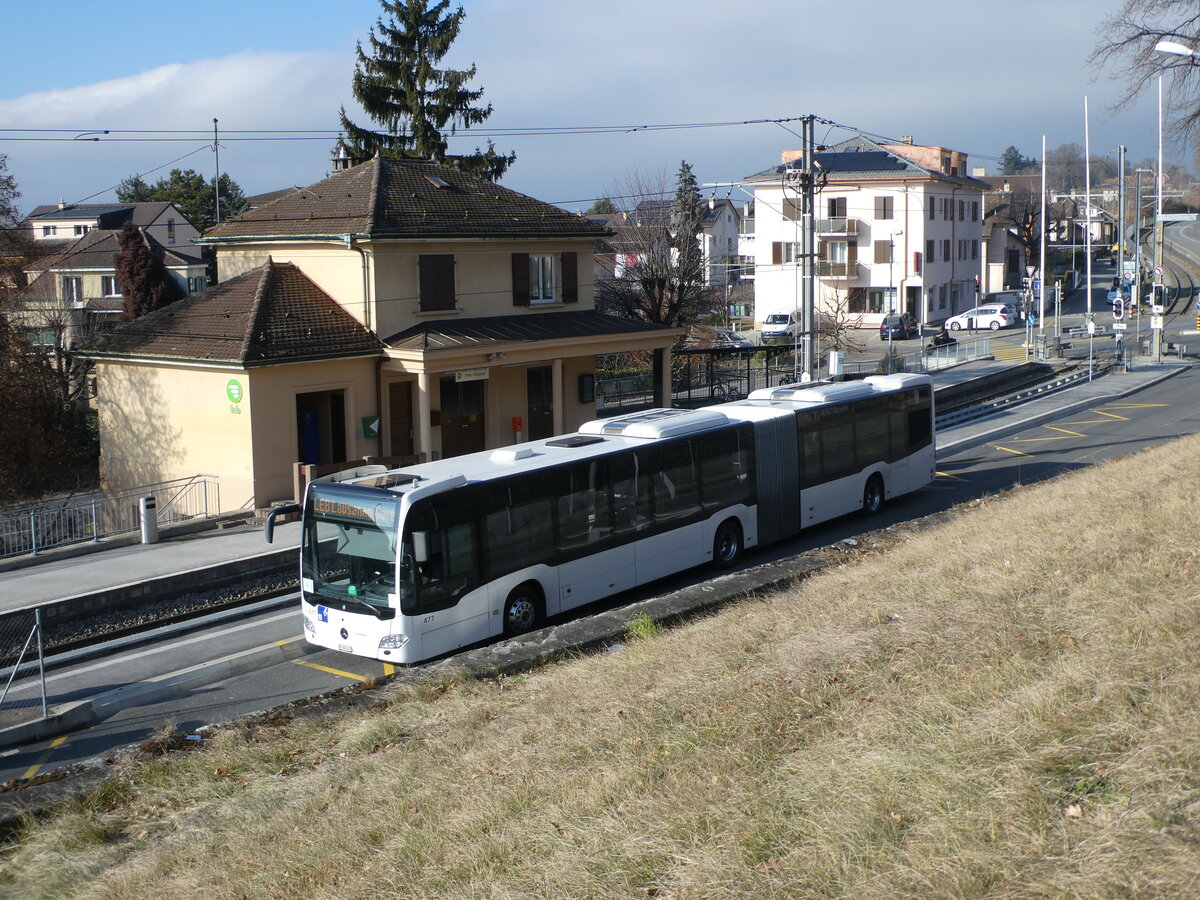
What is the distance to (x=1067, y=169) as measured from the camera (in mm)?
198750

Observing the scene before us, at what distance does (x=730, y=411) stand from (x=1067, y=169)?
20187 centimetres

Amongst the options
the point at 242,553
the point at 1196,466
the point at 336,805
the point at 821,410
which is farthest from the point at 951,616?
the point at 242,553

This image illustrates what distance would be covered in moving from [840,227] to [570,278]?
146 feet

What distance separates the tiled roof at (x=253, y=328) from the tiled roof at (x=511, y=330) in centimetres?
117

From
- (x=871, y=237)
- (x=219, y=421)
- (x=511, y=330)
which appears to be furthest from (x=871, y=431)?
(x=871, y=237)

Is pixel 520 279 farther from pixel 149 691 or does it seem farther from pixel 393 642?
pixel 149 691

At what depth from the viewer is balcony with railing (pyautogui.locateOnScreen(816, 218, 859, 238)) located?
73.2 metres

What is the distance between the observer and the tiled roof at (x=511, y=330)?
90.5 feet

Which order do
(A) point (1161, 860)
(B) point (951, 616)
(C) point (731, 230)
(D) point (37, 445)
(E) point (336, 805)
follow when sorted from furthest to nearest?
(C) point (731, 230), (D) point (37, 445), (B) point (951, 616), (E) point (336, 805), (A) point (1161, 860)

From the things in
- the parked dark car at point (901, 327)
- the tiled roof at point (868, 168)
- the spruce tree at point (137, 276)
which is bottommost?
the parked dark car at point (901, 327)

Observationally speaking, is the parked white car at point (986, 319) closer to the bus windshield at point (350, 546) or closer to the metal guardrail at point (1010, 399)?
the metal guardrail at point (1010, 399)

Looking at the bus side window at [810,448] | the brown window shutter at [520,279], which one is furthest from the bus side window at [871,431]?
the brown window shutter at [520,279]

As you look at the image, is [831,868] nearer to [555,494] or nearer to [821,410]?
[555,494]

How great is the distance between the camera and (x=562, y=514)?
15828mm
